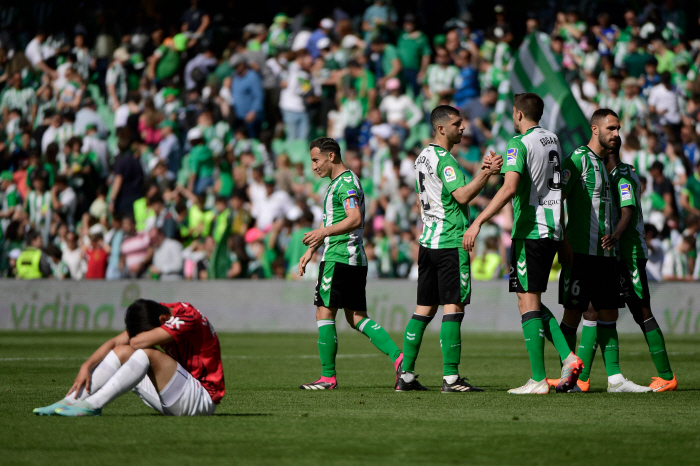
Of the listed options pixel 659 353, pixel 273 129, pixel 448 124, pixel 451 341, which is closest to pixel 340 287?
pixel 451 341

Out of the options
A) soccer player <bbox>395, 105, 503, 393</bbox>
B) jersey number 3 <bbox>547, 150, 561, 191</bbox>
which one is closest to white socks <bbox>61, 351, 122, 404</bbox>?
soccer player <bbox>395, 105, 503, 393</bbox>

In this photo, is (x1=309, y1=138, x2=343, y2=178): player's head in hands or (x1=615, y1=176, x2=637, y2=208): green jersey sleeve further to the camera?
(x1=309, y1=138, x2=343, y2=178): player's head in hands

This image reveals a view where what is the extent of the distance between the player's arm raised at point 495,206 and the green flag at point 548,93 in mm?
8872

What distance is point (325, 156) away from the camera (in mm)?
9289

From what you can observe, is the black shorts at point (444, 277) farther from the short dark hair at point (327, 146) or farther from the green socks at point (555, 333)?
the short dark hair at point (327, 146)

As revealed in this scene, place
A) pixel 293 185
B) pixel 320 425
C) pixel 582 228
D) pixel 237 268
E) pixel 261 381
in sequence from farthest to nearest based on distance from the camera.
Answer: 1. pixel 293 185
2. pixel 237 268
3. pixel 261 381
4. pixel 582 228
5. pixel 320 425

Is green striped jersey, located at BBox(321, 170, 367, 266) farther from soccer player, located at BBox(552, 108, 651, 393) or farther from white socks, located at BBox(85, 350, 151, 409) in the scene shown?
white socks, located at BBox(85, 350, 151, 409)

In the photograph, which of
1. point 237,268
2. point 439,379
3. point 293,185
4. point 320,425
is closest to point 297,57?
point 293,185

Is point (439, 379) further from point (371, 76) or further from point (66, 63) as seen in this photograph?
point (66, 63)

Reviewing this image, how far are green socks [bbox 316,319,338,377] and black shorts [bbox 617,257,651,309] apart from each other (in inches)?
98.1

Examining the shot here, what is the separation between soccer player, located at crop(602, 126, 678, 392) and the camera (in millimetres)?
8727

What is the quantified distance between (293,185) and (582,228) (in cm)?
1308

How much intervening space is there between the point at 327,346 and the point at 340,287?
0.53m

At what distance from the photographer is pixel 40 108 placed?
83.1ft
